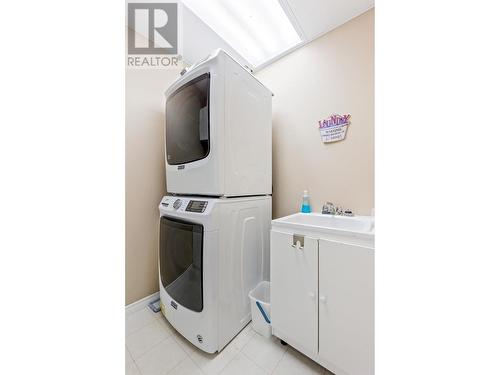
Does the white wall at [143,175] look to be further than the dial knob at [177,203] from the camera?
Yes

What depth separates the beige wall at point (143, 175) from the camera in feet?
4.74

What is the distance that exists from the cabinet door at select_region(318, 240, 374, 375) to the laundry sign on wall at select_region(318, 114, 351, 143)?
85 centimetres

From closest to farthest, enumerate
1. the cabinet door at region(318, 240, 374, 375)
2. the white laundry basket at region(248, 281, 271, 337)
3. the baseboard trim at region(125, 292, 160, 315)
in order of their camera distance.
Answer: the cabinet door at region(318, 240, 374, 375), the white laundry basket at region(248, 281, 271, 337), the baseboard trim at region(125, 292, 160, 315)

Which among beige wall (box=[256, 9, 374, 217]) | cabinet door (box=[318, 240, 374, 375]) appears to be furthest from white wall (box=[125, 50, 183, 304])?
cabinet door (box=[318, 240, 374, 375])

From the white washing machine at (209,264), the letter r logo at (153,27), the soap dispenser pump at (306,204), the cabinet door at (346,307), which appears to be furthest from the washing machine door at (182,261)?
the letter r logo at (153,27)

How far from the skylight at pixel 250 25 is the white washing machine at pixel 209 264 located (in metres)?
1.34

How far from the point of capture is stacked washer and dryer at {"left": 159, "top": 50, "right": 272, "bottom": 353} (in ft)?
3.42

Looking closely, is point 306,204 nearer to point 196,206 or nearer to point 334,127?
point 334,127

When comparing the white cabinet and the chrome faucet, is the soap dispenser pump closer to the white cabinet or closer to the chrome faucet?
the chrome faucet

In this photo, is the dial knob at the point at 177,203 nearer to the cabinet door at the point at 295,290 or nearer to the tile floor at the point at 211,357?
the cabinet door at the point at 295,290

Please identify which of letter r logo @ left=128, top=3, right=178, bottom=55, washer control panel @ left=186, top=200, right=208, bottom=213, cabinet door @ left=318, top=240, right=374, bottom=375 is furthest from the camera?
letter r logo @ left=128, top=3, right=178, bottom=55

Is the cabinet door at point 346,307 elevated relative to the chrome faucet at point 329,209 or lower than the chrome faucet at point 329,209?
lower

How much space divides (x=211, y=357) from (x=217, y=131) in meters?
1.34

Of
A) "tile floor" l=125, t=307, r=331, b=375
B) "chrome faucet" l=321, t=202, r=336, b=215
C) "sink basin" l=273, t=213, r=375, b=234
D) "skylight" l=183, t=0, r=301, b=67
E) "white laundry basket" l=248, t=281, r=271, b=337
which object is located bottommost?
"tile floor" l=125, t=307, r=331, b=375
